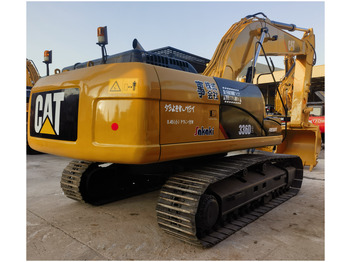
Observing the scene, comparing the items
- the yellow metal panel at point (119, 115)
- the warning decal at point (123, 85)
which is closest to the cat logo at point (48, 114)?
the yellow metal panel at point (119, 115)

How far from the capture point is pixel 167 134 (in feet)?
8.95

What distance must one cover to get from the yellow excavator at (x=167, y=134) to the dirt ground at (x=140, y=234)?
17 centimetres

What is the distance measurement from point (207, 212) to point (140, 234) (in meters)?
0.80

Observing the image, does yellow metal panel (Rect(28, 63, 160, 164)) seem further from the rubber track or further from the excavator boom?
the excavator boom

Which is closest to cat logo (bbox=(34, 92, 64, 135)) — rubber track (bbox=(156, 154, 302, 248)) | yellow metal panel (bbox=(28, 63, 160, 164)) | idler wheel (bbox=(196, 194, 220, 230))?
yellow metal panel (bbox=(28, 63, 160, 164))

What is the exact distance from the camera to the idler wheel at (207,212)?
9.56 feet

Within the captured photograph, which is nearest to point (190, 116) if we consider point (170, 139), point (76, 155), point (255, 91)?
point (170, 139)

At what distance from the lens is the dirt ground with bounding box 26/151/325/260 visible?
2.69 metres

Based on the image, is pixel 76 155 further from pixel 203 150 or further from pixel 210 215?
pixel 210 215

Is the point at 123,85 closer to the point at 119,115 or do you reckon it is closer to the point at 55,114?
the point at 119,115

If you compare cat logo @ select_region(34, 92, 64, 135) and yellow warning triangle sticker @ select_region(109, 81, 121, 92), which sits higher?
yellow warning triangle sticker @ select_region(109, 81, 121, 92)

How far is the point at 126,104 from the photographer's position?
8.35 feet

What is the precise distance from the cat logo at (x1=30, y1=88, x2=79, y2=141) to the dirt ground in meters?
1.08

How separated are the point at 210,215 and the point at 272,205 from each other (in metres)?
1.55
